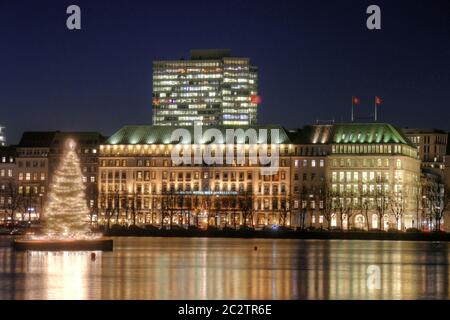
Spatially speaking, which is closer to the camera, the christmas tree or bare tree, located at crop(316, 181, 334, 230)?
the christmas tree

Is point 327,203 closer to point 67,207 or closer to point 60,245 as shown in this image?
point 67,207

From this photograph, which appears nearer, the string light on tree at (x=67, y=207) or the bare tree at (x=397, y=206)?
the string light on tree at (x=67, y=207)

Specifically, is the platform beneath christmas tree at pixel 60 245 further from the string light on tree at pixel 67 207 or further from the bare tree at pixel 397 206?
the bare tree at pixel 397 206

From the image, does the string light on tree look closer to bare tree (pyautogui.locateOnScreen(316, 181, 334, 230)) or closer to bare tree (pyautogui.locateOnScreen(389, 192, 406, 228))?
bare tree (pyautogui.locateOnScreen(316, 181, 334, 230))

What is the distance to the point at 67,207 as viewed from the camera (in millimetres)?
95938

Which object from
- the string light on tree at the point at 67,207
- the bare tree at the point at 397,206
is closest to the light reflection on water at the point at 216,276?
the string light on tree at the point at 67,207

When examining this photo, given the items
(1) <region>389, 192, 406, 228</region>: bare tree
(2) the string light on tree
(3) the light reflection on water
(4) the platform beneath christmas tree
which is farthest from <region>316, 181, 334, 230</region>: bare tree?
(2) the string light on tree

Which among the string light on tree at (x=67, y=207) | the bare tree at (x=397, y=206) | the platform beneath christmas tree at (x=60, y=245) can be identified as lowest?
the bare tree at (x=397, y=206)

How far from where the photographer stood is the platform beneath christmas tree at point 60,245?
95.2 m

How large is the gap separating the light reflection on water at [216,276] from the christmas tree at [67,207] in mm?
2019

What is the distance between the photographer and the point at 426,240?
158375mm

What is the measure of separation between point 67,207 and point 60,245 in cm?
305

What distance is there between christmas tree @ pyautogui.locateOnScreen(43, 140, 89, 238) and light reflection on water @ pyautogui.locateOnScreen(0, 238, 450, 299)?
2019 mm

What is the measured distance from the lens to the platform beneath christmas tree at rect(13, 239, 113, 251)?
313 ft
